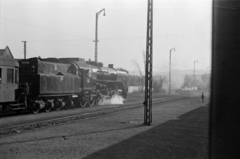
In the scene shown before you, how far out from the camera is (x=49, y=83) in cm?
1864

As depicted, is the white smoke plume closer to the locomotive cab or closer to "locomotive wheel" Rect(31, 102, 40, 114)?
"locomotive wheel" Rect(31, 102, 40, 114)

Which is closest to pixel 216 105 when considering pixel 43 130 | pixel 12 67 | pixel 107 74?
pixel 43 130

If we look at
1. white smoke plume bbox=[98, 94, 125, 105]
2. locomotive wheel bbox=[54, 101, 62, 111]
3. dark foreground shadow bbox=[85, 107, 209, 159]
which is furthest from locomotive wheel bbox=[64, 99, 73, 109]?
dark foreground shadow bbox=[85, 107, 209, 159]

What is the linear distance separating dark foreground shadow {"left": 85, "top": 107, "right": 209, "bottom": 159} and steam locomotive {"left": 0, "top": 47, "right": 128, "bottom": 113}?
8.48 metres

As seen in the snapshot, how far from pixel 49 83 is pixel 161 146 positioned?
11.9 meters

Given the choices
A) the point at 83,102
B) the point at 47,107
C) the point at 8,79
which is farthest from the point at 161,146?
the point at 83,102

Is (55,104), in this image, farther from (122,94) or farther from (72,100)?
(122,94)

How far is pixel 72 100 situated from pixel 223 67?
699 inches

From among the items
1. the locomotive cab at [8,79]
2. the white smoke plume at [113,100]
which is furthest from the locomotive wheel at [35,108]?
the white smoke plume at [113,100]

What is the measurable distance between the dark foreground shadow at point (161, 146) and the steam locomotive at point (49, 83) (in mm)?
8479

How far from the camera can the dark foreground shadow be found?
7148mm

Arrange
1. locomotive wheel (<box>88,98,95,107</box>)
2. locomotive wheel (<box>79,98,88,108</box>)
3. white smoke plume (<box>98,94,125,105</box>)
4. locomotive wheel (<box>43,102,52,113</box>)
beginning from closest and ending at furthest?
locomotive wheel (<box>43,102,52,113</box>)
locomotive wheel (<box>79,98,88,108</box>)
locomotive wheel (<box>88,98,95,107</box>)
white smoke plume (<box>98,94,125,105</box>)

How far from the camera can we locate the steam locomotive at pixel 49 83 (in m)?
15.7

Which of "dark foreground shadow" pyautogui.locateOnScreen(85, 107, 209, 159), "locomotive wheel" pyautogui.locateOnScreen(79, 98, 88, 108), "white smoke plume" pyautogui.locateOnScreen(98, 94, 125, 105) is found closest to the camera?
"dark foreground shadow" pyautogui.locateOnScreen(85, 107, 209, 159)
